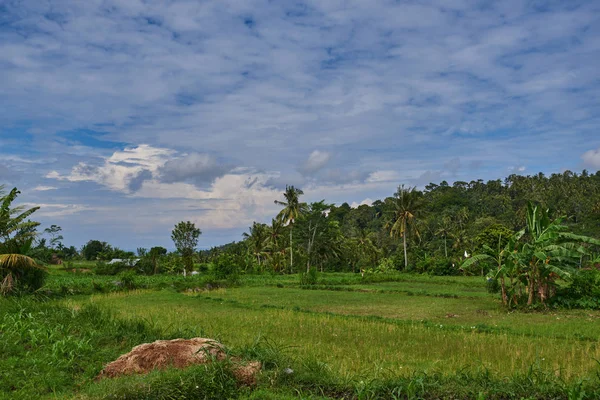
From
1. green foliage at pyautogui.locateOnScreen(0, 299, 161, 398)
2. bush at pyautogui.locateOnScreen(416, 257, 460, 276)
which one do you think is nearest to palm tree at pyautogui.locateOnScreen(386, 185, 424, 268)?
bush at pyautogui.locateOnScreen(416, 257, 460, 276)

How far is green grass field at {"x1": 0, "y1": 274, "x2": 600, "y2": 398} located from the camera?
579cm

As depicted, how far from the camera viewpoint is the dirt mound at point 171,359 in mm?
6440

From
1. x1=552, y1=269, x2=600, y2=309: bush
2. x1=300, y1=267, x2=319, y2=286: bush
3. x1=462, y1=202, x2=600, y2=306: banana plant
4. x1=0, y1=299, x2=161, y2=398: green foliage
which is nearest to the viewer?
x1=0, y1=299, x2=161, y2=398: green foliage

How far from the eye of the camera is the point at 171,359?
263 inches

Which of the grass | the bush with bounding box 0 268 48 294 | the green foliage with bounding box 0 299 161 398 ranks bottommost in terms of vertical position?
the grass

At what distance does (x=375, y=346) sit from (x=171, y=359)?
16.0 ft

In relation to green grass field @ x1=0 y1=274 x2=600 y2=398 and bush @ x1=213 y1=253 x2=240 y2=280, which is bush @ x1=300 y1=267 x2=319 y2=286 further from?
green grass field @ x1=0 y1=274 x2=600 y2=398

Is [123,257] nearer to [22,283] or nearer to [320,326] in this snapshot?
[22,283]

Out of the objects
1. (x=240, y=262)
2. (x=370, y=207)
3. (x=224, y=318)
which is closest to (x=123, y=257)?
(x=240, y=262)

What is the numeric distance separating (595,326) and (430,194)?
3357 inches

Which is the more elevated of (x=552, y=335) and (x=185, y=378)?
(x=185, y=378)

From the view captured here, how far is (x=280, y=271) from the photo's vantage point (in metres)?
48.1

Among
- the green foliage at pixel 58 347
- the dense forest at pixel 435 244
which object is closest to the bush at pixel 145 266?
the dense forest at pixel 435 244

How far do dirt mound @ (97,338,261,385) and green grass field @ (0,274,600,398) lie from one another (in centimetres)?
27
